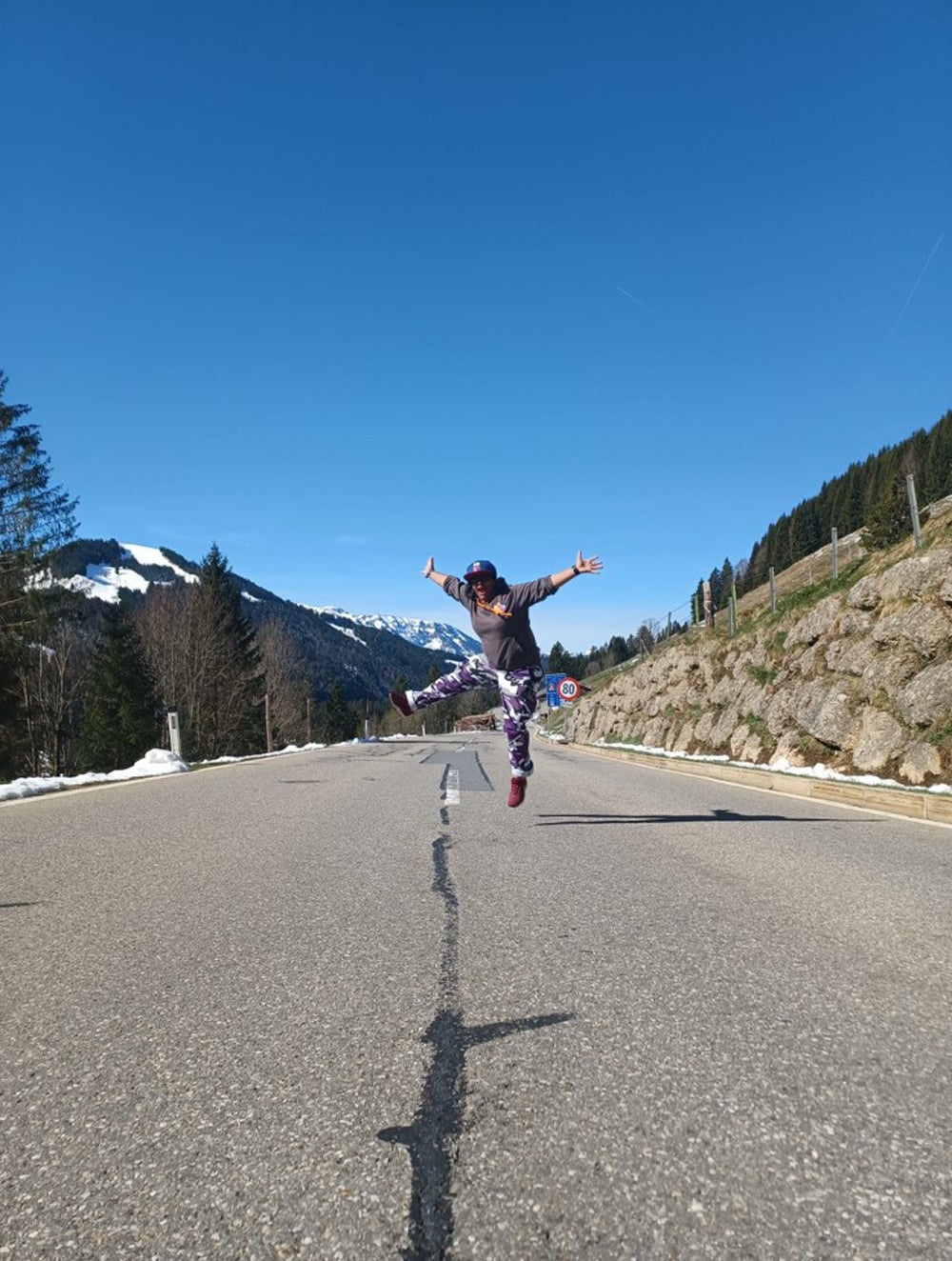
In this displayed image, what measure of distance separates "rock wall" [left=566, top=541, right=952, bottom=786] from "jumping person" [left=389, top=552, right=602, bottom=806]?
292 inches

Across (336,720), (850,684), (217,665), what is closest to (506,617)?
(850,684)

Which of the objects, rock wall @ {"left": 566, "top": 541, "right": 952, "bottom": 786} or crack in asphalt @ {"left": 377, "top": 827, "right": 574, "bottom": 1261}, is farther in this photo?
rock wall @ {"left": 566, "top": 541, "right": 952, "bottom": 786}

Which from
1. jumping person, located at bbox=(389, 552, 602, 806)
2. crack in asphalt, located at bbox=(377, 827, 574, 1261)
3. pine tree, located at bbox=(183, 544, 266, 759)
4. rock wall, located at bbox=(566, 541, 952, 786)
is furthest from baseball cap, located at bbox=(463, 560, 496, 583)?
pine tree, located at bbox=(183, 544, 266, 759)

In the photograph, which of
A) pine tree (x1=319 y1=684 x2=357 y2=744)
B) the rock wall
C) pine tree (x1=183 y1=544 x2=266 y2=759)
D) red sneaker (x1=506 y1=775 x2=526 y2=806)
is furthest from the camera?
pine tree (x1=319 y1=684 x2=357 y2=744)

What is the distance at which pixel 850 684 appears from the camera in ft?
48.8

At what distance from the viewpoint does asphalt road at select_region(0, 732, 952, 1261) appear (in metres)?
1.54

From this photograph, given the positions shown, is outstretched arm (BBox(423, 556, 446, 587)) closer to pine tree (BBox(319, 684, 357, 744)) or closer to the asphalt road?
the asphalt road

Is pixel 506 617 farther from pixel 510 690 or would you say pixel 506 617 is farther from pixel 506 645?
pixel 510 690

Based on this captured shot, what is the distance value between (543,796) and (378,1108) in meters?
8.42

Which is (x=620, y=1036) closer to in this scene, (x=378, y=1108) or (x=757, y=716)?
(x=378, y=1108)

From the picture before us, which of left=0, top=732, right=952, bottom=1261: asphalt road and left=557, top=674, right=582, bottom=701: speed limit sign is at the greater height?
left=557, top=674, right=582, bottom=701: speed limit sign

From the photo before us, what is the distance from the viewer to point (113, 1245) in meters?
1.46

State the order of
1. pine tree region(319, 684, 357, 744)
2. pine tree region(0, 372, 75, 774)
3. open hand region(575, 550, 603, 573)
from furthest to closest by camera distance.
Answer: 1. pine tree region(319, 684, 357, 744)
2. pine tree region(0, 372, 75, 774)
3. open hand region(575, 550, 603, 573)

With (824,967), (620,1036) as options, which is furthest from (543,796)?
(620,1036)
